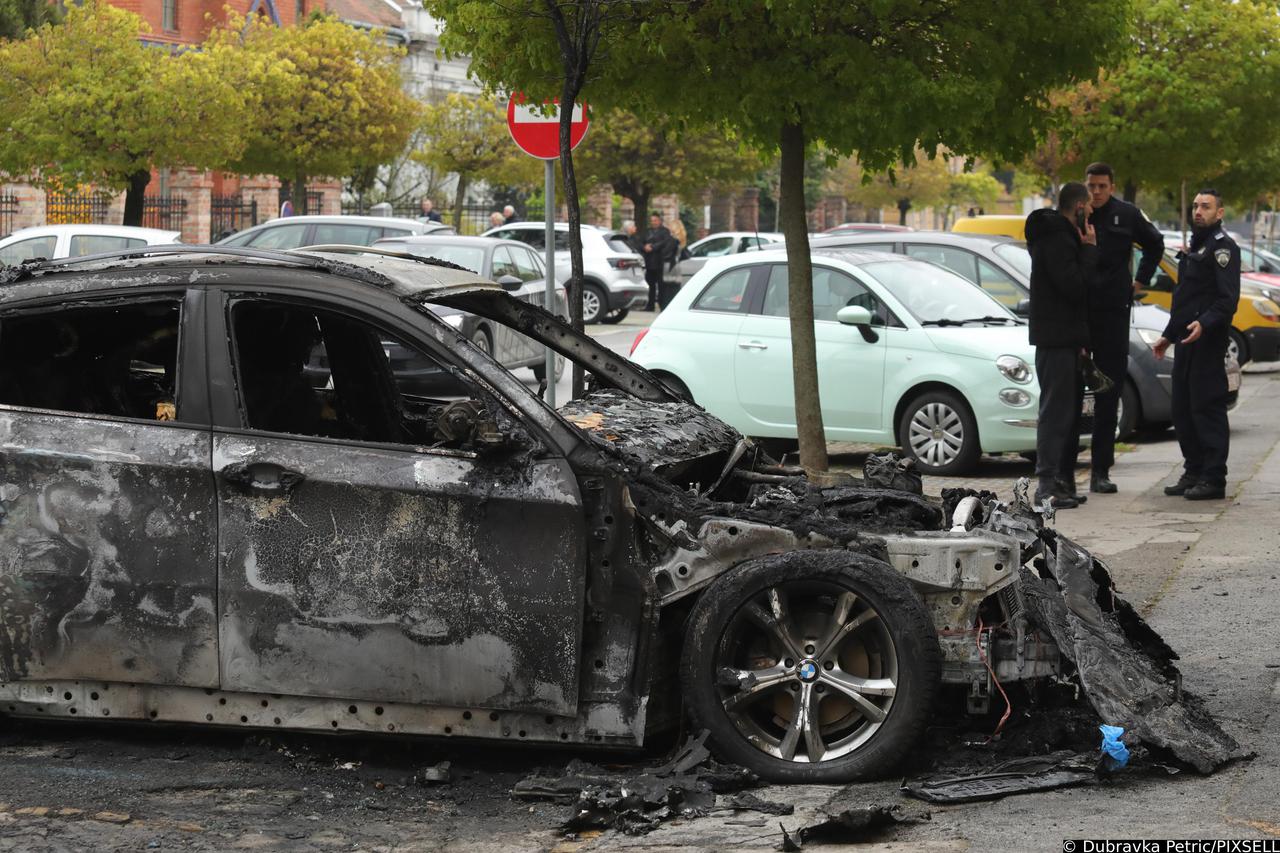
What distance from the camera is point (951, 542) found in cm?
551

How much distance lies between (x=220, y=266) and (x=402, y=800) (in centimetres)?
189

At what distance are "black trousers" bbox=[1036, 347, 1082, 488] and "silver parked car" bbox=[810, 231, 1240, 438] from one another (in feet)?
12.7

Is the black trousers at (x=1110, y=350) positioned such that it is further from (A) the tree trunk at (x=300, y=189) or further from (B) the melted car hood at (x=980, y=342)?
(A) the tree trunk at (x=300, y=189)

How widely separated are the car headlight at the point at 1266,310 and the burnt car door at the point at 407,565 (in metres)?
18.4

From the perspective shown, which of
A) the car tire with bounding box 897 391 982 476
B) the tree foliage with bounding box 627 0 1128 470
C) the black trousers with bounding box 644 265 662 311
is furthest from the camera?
the black trousers with bounding box 644 265 662 311

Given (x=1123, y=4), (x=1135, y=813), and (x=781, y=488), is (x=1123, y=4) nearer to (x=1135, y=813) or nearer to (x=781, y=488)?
(x=781, y=488)

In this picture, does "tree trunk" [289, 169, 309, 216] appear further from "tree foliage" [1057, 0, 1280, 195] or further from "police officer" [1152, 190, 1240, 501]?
"police officer" [1152, 190, 1240, 501]

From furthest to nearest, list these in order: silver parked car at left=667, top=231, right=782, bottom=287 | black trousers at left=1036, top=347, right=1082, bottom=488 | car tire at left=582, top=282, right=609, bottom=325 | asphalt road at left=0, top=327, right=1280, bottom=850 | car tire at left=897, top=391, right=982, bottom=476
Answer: silver parked car at left=667, top=231, right=782, bottom=287, car tire at left=582, top=282, right=609, bottom=325, car tire at left=897, top=391, right=982, bottom=476, black trousers at left=1036, top=347, right=1082, bottom=488, asphalt road at left=0, top=327, right=1280, bottom=850

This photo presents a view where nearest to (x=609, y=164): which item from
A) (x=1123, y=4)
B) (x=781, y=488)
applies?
(x=1123, y=4)

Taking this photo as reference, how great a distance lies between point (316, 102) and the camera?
42.8 meters

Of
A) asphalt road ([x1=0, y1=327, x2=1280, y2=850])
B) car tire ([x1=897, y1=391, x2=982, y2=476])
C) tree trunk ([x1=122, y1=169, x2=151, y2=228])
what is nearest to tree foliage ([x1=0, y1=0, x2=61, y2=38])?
tree trunk ([x1=122, y1=169, x2=151, y2=228])

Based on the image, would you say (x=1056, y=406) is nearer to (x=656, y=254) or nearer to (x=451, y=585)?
(x=451, y=585)

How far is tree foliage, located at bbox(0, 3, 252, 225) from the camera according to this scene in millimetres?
32156

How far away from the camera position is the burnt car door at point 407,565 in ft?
18.0
